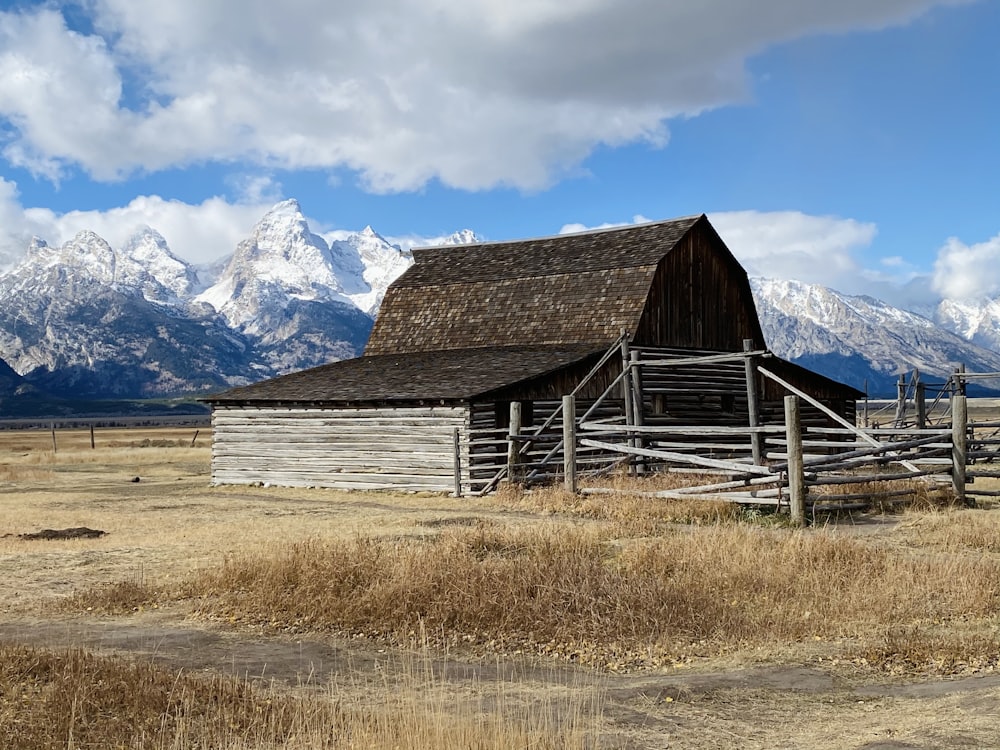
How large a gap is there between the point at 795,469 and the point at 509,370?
12356 millimetres

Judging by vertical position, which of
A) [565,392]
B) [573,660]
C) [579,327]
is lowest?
[573,660]

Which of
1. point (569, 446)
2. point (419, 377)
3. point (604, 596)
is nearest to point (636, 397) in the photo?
point (569, 446)

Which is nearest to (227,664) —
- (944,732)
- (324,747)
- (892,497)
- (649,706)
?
(324,747)

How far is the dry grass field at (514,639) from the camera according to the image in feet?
23.9

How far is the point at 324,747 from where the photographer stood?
6.65 meters

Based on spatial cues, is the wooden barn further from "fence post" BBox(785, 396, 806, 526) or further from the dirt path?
the dirt path

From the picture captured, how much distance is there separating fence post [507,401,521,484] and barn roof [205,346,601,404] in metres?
1.24

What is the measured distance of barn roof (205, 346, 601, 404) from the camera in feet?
94.4

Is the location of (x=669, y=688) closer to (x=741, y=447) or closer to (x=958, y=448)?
(x=958, y=448)

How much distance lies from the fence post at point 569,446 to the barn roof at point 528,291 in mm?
8419

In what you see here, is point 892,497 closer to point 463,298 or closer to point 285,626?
point 285,626

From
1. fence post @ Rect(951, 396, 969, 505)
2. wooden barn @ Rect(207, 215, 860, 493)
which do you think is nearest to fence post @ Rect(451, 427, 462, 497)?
wooden barn @ Rect(207, 215, 860, 493)

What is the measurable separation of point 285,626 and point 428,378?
2009 cm

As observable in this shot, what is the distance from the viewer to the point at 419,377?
31.5 meters
